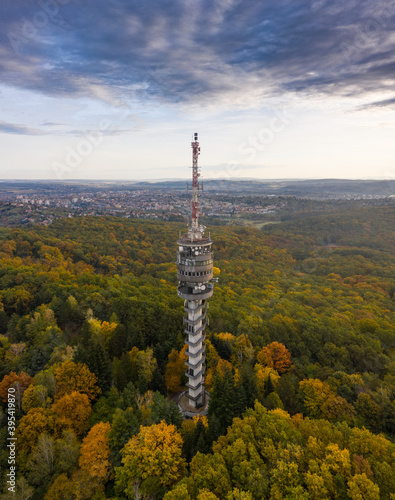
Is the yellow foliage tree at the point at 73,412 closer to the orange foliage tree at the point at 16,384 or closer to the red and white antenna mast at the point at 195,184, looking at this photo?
the orange foliage tree at the point at 16,384

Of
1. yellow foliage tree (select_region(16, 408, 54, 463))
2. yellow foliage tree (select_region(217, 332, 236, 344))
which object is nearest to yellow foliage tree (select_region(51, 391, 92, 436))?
yellow foliage tree (select_region(16, 408, 54, 463))

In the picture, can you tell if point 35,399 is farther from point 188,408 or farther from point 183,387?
point 183,387

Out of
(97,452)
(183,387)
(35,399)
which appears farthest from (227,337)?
(35,399)

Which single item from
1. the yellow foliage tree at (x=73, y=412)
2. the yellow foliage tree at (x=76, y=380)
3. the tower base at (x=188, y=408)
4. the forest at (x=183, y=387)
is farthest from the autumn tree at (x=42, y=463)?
the tower base at (x=188, y=408)

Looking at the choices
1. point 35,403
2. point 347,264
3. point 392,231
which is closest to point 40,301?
point 35,403

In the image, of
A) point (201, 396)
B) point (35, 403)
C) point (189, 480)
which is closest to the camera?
point (189, 480)

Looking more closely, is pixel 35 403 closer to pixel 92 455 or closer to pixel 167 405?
pixel 92 455
